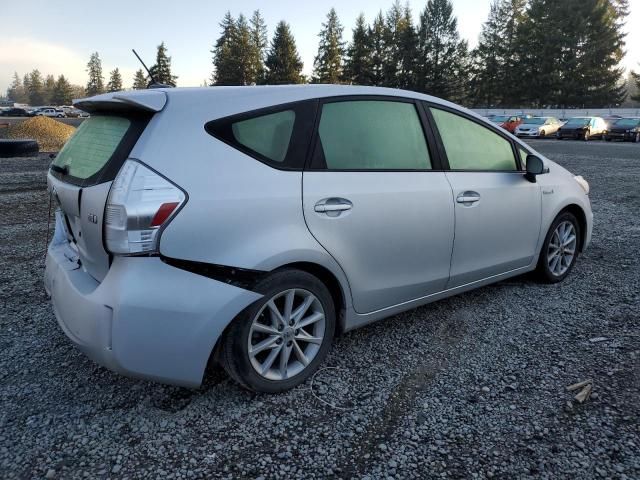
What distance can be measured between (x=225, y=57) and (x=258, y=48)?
797cm

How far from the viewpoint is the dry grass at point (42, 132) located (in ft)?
59.8

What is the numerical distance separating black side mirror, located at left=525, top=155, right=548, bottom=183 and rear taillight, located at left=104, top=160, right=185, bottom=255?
2808mm

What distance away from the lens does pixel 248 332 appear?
2.53m

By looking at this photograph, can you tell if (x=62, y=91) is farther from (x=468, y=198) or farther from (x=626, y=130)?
(x=468, y=198)

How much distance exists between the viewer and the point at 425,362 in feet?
10.3

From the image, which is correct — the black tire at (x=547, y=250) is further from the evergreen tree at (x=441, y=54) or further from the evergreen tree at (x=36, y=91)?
the evergreen tree at (x=36, y=91)

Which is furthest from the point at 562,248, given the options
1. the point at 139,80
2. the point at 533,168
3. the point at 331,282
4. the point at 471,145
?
the point at 139,80

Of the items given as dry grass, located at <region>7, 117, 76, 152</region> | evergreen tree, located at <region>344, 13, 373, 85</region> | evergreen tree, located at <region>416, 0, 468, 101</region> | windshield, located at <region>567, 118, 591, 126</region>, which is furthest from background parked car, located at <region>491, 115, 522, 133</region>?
evergreen tree, located at <region>344, 13, 373, 85</region>

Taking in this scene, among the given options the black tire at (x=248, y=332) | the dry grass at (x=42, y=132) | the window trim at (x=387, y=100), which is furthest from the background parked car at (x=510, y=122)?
the black tire at (x=248, y=332)

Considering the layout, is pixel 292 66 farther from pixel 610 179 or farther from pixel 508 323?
pixel 508 323

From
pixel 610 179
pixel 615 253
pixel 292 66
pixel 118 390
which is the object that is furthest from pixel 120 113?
pixel 292 66

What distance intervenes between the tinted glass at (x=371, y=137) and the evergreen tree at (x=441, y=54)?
7366 centimetres

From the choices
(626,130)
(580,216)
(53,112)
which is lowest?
(580,216)

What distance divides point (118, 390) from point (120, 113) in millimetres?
1501
